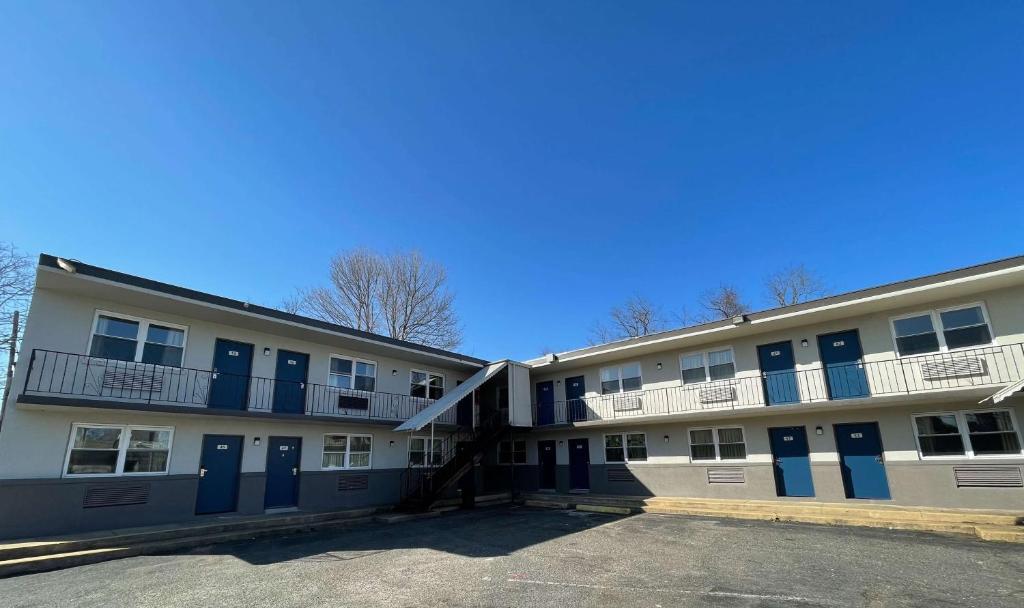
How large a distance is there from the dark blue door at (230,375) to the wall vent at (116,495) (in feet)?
8.02

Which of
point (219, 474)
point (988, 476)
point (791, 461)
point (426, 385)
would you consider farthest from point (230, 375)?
point (988, 476)

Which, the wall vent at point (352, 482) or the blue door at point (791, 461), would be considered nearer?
the blue door at point (791, 461)

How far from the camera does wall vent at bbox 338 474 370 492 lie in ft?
50.1

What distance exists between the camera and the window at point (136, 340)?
11.5 meters

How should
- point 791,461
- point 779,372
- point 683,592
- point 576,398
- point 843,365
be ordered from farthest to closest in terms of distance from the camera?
point 576,398, point 779,372, point 791,461, point 843,365, point 683,592

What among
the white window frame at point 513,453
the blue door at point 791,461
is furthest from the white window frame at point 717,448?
the white window frame at point 513,453

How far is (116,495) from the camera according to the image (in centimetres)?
1098

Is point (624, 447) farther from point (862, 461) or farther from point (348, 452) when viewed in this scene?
point (348, 452)

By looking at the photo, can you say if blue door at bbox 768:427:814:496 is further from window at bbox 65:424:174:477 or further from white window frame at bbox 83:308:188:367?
white window frame at bbox 83:308:188:367

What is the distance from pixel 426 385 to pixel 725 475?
11153 millimetres

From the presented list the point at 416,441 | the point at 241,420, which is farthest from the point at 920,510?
the point at 241,420

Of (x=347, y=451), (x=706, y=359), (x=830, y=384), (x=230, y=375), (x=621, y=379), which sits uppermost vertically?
(x=706, y=359)

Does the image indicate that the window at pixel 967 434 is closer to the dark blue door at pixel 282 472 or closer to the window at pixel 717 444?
the window at pixel 717 444

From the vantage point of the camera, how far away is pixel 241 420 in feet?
43.9
